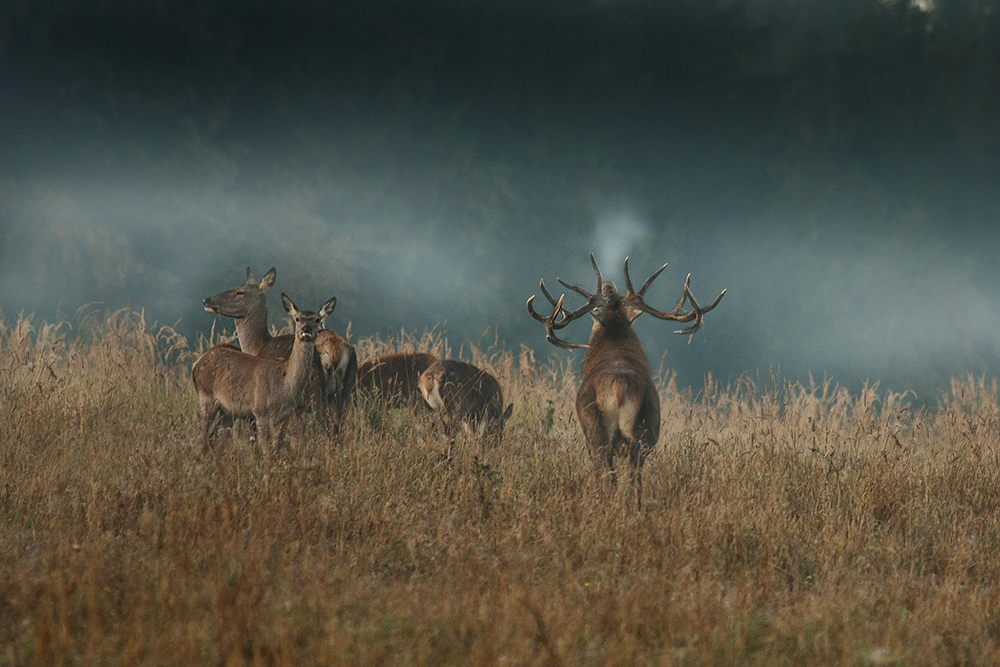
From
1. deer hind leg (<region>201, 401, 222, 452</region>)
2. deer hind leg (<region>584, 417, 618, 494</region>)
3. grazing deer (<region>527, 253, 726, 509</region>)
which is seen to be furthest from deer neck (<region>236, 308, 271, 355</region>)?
deer hind leg (<region>584, 417, 618, 494</region>)

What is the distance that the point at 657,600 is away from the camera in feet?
15.0

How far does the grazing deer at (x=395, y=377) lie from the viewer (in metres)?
9.51

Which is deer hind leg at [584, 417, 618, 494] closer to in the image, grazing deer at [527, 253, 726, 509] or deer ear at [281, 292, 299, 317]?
grazing deer at [527, 253, 726, 509]

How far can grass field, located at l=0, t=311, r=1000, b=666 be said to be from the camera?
12.8 feet

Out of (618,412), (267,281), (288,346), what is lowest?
(618,412)

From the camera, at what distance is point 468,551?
17.2 feet

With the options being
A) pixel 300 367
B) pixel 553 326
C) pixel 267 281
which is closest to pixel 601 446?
pixel 553 326

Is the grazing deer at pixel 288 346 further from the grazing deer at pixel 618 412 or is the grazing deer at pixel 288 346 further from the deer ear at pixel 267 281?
the grazing deer at pixel 618 412

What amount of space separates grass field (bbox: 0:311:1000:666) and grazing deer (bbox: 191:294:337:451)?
300mm

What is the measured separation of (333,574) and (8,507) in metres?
2.46

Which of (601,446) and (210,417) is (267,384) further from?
(601,446)

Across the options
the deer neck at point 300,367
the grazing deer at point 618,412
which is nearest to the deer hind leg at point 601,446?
the grazing deer at point 618,412

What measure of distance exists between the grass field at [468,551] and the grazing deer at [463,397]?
38 centimetres

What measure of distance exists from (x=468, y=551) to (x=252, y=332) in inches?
222
